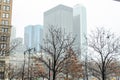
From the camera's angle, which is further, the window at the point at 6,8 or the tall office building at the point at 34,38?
the window at the point at 6,8

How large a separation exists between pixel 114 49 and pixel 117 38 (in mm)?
1842

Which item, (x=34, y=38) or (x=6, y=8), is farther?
(x=34, y=38)

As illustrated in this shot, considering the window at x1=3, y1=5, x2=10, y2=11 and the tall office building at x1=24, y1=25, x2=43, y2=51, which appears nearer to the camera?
the tall office building at x1=24, y1=25, x2=43, y2=51

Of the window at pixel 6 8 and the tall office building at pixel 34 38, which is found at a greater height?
the window at pixel 6 8

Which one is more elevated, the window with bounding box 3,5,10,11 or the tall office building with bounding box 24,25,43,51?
the window with bounding box 3,5,10,11

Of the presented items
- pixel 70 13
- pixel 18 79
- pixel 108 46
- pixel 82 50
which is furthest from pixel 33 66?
pixel 70 13

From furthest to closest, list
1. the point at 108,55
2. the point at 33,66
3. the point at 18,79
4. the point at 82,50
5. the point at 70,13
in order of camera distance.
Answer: the point at 70,13, the point at 18,79, the point at 33,66, the point at 82,50, the point at 108,55

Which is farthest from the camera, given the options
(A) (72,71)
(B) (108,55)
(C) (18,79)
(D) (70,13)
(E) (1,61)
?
(D) (70,13)

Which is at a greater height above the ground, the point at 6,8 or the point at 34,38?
the point at 6,8

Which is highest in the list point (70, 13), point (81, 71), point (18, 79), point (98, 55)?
point (70, 13)

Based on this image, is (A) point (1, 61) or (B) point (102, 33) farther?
(A) point (1, 61)

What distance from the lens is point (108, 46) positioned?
1126 inches

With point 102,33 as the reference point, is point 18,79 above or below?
below

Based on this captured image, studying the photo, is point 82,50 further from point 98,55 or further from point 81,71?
point 98,55
